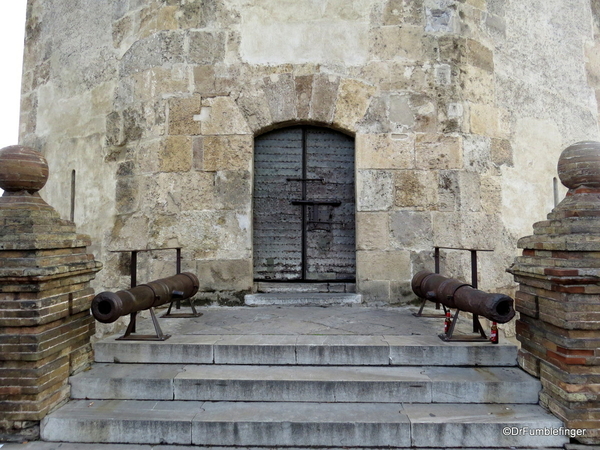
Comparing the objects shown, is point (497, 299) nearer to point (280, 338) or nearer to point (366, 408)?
point (366, 408)

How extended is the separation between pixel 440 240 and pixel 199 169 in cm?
289

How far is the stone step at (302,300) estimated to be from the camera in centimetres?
507

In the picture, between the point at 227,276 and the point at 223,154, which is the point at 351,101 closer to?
the point at 223,154

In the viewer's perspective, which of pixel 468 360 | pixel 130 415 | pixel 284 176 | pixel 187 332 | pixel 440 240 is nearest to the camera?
pixel 130 415

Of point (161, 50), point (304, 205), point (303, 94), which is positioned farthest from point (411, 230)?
point (161, 50)

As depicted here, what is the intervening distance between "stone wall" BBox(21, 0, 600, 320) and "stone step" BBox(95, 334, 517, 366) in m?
1.67

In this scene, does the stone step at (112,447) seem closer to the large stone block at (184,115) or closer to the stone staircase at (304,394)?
the stone staircase at (304,394)

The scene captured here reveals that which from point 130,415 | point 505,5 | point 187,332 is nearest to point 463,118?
point 505,5

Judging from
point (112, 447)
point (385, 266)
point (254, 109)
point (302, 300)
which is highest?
point (254, 109)

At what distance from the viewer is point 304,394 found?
10.1 ft

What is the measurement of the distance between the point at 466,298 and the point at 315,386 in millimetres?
1281

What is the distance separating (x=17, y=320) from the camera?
9.58ft

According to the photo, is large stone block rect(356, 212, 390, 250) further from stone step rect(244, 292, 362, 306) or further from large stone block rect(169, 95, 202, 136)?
large stone block rect(169, 95, 202, 136)

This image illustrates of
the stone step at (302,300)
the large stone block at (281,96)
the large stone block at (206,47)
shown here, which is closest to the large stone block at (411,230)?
the stone step at (302,300)
